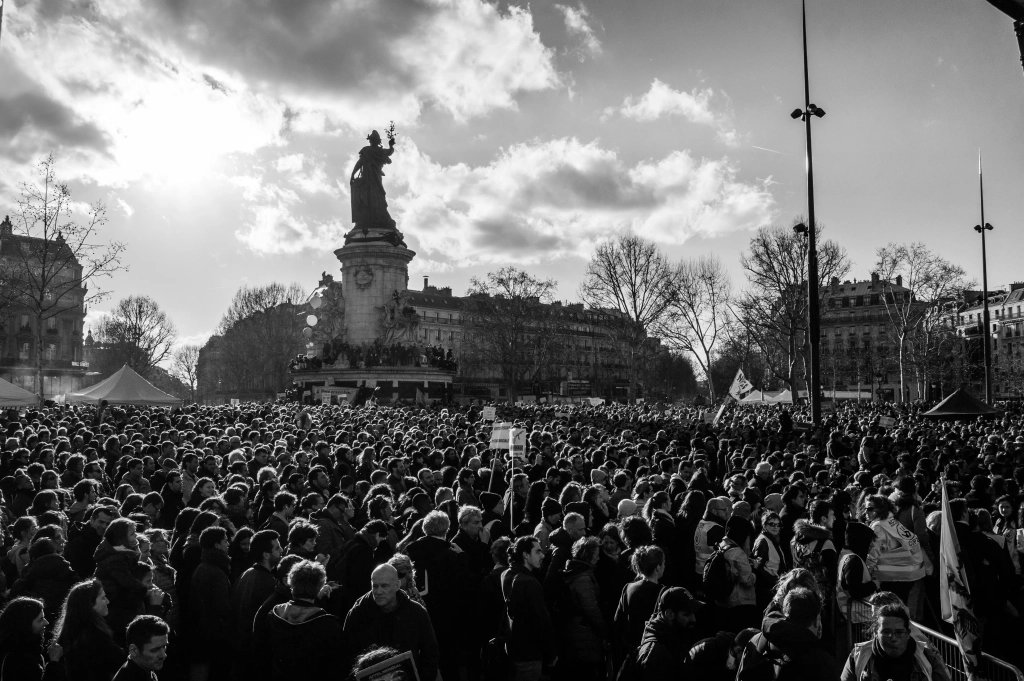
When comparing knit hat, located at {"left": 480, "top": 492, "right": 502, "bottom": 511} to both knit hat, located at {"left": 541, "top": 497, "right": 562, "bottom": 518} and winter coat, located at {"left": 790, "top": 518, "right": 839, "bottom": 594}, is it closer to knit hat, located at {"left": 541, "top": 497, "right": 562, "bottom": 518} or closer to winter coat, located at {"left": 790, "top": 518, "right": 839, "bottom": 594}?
knit hat, located at {"left": 541, "top": 497, "right": 562, "bottom": 518}

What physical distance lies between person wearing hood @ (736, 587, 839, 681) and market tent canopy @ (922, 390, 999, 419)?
16.5 metres

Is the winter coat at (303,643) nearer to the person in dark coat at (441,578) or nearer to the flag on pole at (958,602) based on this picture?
the person in dark coat at (441,578)

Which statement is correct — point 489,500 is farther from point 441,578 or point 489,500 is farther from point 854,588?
point 854,588

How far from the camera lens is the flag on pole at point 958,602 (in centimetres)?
511

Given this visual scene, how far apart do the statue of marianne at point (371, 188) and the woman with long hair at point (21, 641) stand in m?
46.3

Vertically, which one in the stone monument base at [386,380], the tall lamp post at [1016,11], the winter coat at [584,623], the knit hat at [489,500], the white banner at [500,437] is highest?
the tall lamp post at [1016,11]

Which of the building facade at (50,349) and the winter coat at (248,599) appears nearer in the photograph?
the winter coat at (248,599)

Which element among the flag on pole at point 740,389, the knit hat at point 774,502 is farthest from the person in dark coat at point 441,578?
the flag on pole at point 740,389

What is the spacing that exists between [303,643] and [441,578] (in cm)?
178

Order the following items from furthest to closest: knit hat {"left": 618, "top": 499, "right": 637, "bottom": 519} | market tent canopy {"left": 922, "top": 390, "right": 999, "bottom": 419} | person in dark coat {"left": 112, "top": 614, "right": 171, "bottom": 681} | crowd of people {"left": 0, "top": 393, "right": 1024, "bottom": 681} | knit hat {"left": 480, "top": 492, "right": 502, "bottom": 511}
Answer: market tent canopy {"left": 922, "top": 390, "right": 999, "bottom": 419}
knit hat {"left": 480, "top": 492, "right": 502, "bottom": 511}
knit hat {"left": 618, "top": 499, "right": 637, "bottom": 519}
crowd of people {"left": 0, "top": 393, "right": 1024, "bottom": 681}
person in dark coat {"left": 112, "top": 614, "right": 171, "bottom": 681}

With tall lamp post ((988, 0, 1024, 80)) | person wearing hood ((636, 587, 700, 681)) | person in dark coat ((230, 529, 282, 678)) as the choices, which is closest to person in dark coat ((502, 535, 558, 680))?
person wearing hood ((636, 587, 700, 681))

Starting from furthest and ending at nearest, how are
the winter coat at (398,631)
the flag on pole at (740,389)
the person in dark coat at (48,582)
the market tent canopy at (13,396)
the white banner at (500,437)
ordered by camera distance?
1. the flag on pole at (740,389)
2. the market tent canopy at (13,396)
3. the white banner at (500,437)
4. the person in dark coat at (48,582)
5. the winter coat at (398,631)

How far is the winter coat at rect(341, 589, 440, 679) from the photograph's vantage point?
4.76 m

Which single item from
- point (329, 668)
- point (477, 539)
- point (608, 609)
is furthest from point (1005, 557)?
point (329, 668)
